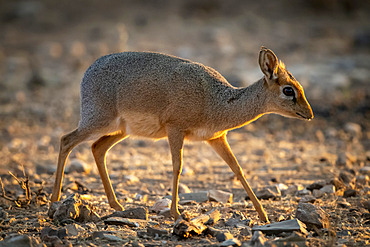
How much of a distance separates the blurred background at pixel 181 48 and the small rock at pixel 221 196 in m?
3.48

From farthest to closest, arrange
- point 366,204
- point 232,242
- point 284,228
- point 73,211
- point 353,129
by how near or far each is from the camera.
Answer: point 353,129 < point 366,204 < point 73,211 < point 284,228 < point 232,242

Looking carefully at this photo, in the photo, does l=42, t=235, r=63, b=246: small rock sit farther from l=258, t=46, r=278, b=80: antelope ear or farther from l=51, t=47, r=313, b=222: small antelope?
l=258, t=46, r=278, b=80: antelope ear

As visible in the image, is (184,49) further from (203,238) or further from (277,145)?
(203,238)

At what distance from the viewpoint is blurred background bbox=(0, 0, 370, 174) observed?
11648 mm

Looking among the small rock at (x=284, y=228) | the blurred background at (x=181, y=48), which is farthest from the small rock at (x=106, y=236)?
the blurred background at (x=181, y=48)

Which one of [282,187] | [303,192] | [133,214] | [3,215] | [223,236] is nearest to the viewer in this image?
[223,236]

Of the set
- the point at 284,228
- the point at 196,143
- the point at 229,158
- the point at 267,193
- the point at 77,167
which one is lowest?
the point at 284,228

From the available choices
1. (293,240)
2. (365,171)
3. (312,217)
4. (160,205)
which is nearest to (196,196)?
(160,205)

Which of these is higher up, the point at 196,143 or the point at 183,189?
the point at 196,143

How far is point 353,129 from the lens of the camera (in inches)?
435

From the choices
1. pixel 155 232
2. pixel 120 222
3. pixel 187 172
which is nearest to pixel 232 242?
pixel 155 232

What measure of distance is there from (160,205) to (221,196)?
0.93 meters

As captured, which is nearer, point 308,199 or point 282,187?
point 308,199

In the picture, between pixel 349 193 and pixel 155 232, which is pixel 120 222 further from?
pixel 349 193
